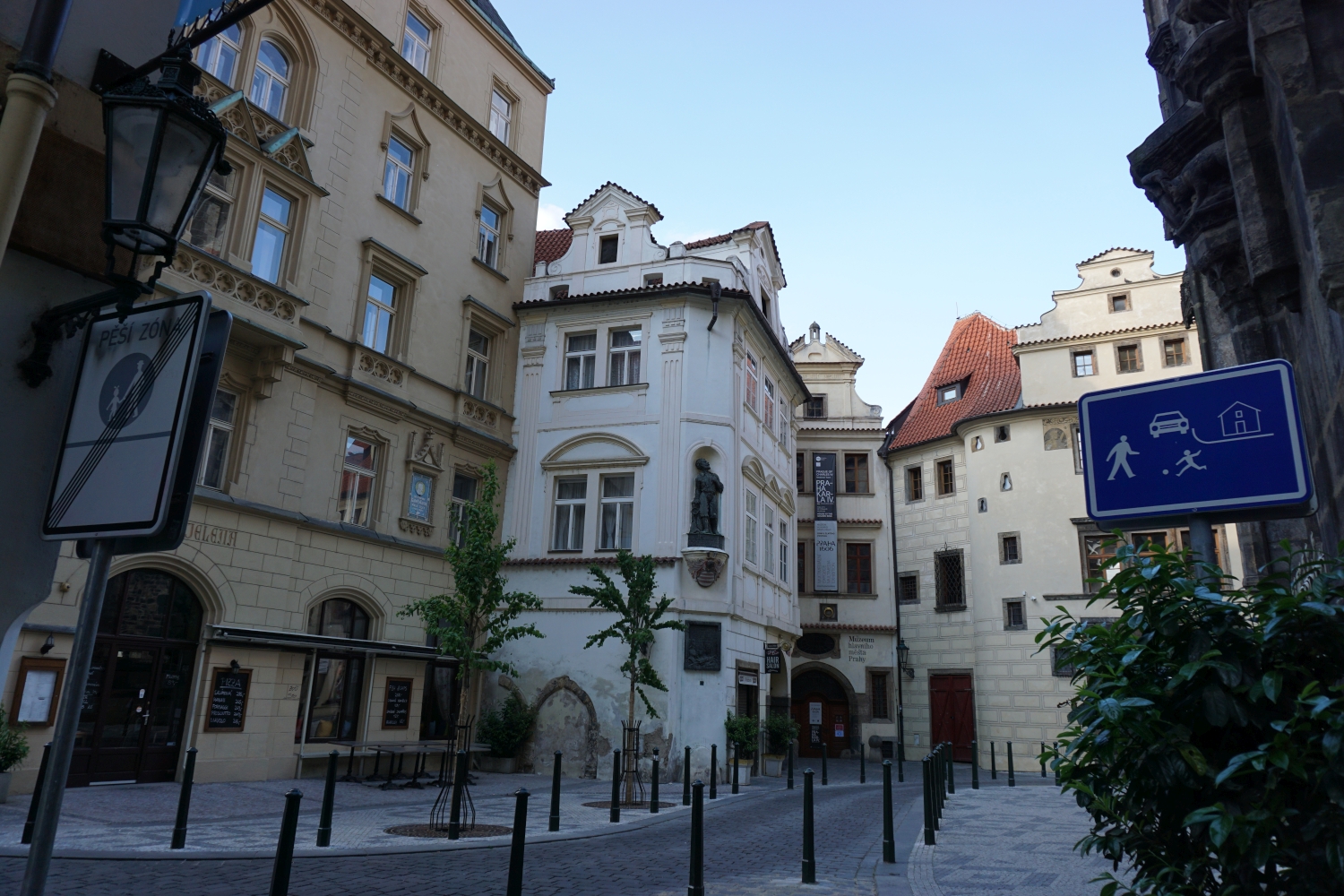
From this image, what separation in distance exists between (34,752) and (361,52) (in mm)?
15285

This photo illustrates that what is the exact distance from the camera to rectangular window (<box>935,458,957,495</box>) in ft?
109

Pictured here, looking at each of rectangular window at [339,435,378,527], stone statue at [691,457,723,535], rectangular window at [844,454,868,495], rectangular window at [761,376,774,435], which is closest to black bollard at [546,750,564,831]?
rectangular window at [339,435,378,527]

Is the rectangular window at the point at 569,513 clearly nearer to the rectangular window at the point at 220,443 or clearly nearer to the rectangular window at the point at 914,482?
the rectangular window at the point at 220,443

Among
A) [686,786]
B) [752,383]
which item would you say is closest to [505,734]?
[686,786]

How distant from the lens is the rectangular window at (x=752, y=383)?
978 inches

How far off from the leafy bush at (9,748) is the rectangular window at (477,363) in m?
12.7

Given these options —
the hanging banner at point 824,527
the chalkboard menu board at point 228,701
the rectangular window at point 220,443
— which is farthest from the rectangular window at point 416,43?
the hanging banner at point 824,527

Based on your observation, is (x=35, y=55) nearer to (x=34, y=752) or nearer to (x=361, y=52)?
(x=34, y=752)

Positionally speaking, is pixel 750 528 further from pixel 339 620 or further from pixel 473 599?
pixel 473 599

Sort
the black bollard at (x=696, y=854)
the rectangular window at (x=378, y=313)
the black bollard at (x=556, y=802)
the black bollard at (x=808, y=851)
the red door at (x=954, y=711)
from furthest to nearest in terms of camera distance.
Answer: the red door at (x=954, y=711) → the rectangular window at (x=378, y=313) → the black bollard at (x=556, y=802) → the black bollard at (x=808, y=851) → the black bollard at (x=696, y=854)

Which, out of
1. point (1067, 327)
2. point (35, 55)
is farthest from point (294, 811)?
point (1067, 327)

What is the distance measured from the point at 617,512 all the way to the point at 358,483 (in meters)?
6.37

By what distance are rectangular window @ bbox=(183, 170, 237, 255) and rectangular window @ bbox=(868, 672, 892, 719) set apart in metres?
26.0

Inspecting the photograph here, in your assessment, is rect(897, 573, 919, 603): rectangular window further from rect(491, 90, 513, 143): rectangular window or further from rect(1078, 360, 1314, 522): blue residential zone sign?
rect(1078, 360, 1314, 522): blue residential zone sign
